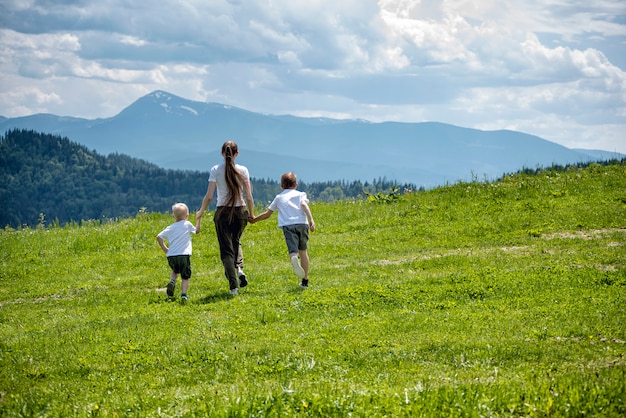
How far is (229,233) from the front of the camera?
16156 millimetres

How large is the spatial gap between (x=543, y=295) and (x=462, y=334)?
3.24 meters

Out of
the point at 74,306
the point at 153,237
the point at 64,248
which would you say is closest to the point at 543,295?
the point at 74,306

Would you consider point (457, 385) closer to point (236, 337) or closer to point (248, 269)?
point (236, 337)

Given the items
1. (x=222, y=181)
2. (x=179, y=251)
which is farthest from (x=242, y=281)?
(x=222, y=181)

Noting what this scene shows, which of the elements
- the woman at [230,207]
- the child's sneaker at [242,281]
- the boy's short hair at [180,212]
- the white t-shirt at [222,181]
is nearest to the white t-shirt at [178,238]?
the boy's short hair at [180,212]

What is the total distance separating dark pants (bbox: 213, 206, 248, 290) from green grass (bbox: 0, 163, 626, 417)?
1.82ft

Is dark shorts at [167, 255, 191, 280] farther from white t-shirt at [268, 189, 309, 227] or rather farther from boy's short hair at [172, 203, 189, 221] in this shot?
white t-shirt at [268, 189, 309, 227]

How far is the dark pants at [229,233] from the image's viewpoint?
15.9 metres

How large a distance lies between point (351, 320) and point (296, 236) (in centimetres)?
382

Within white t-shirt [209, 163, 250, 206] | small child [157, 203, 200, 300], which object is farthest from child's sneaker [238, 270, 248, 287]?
white t-shirt [209, 163, 250, 206]

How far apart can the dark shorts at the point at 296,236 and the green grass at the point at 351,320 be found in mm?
1075

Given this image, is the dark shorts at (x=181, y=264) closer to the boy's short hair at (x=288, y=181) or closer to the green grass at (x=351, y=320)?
the green grass at (x=351, y=320)

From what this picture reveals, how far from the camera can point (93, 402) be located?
8914 millimetres

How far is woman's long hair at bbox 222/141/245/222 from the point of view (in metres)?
15.5
